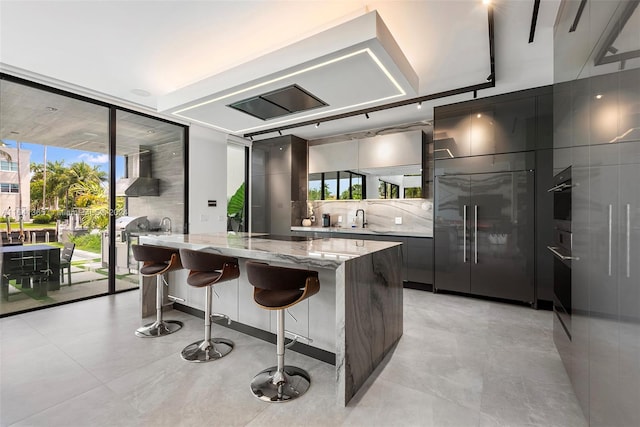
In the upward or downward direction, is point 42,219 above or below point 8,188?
below

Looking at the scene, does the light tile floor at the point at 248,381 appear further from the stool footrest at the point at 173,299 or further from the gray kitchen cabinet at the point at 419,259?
the gray kitchen cabinet at the point at 419,259

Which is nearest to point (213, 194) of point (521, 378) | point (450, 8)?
point (450, 8)

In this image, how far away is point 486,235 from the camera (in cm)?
387

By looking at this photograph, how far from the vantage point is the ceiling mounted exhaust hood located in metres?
1.98

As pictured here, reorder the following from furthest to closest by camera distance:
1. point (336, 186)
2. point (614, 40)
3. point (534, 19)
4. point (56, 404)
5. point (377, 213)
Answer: point (336, 186) < point (377, 213) < point (534, 19) < point (56, 404) < point (614, 40)

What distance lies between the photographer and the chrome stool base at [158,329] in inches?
110

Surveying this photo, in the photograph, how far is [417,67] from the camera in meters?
3.11

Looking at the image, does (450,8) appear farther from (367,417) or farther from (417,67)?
(367,417)

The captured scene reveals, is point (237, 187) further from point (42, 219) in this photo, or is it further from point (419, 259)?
point (419, 259)

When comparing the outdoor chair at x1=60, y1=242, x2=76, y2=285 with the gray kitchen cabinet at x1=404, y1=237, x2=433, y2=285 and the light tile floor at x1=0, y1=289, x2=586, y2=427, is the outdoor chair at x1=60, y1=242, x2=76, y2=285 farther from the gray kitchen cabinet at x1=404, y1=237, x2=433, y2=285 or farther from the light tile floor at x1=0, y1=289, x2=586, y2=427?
the gray kitchen cabinet at x1=404, y1=237, x2=433, y2=285

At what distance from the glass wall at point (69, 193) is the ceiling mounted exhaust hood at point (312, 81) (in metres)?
1.79

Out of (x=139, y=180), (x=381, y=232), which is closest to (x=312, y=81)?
(x=381, y=232)

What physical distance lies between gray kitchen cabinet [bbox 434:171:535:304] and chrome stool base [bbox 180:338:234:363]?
3.11m

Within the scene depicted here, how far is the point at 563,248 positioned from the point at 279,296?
2128mm
